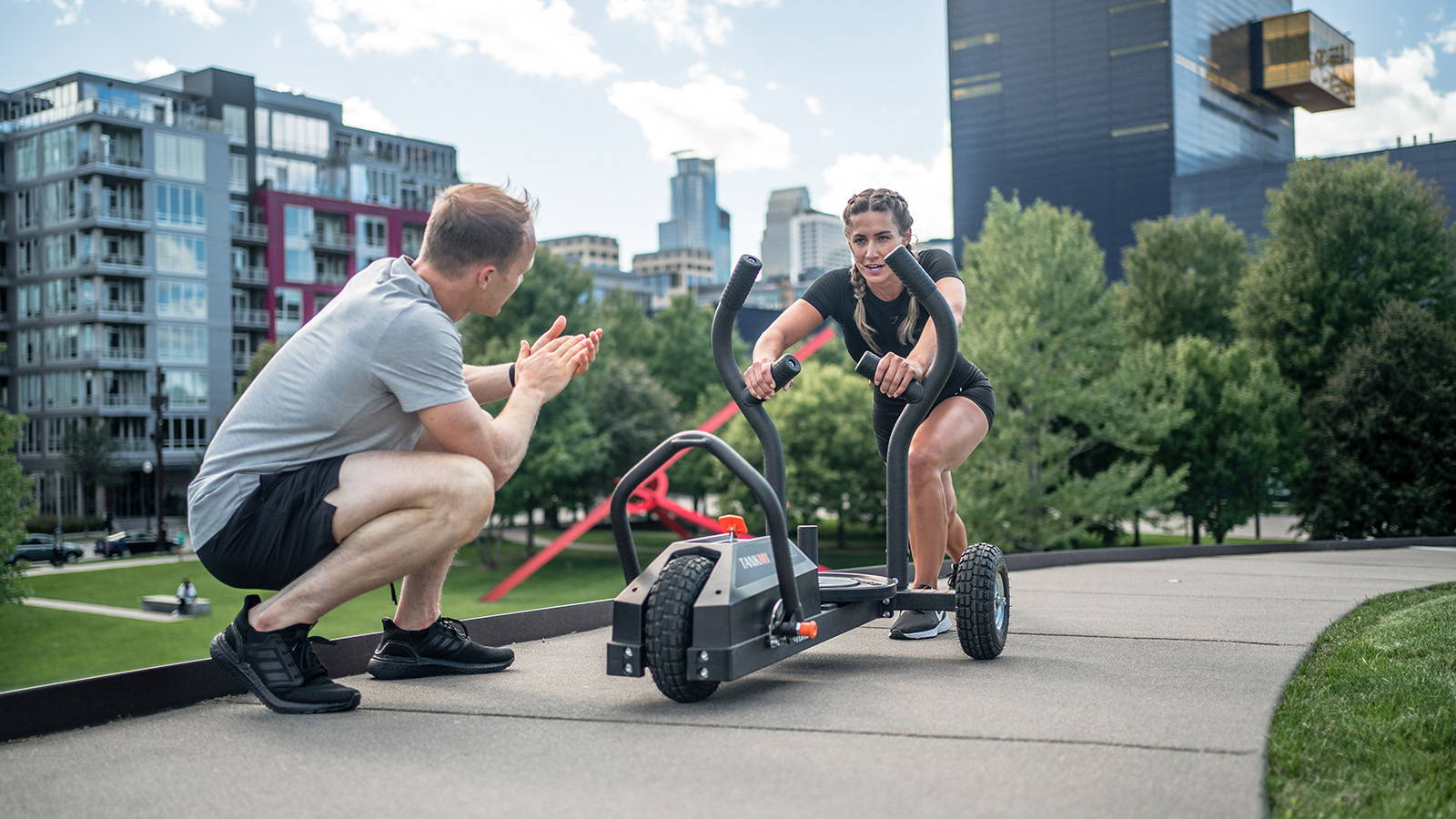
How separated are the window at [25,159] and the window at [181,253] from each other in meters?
6.37

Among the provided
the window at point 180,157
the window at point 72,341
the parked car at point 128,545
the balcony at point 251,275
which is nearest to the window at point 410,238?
the balcony at point 251,275

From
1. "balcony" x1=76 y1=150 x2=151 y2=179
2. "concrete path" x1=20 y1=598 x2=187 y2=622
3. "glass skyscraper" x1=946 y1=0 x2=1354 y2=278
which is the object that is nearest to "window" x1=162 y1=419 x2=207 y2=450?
"balcony" x1=76 y1=150 x2=151 y2=179

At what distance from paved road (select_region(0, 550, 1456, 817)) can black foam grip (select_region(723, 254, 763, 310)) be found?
Result: 120 cm

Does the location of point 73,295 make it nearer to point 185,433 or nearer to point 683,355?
point 185,433

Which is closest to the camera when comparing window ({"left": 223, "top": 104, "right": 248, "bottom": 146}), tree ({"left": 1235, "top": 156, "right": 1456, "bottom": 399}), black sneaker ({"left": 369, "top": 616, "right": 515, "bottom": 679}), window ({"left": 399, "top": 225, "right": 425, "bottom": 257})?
black sneaker ({"left": 369, "top": 616, "right": 515, "bottom": 679})

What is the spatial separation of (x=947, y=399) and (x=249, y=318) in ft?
178

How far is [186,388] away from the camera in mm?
50250

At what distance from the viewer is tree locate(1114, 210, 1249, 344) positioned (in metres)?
36.7

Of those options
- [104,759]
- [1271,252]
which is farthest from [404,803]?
[1271,252]

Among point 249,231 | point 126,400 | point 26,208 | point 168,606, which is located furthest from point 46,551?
point 249,231

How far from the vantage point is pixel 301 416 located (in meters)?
2.91

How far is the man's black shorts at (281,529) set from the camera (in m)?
2.86

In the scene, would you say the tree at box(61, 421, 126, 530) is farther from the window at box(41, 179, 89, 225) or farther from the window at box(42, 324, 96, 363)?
the window at box(41, 179, 89, 225)

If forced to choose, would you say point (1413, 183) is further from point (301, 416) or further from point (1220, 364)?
point (301, 416)
